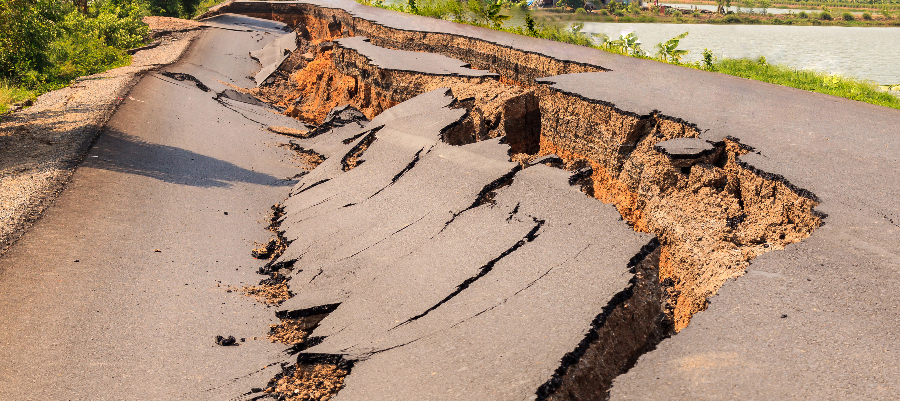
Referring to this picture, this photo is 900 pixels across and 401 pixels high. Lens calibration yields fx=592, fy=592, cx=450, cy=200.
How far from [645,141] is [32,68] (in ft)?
46.8

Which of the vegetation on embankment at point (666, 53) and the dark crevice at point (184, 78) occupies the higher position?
the vegetation on embankment at point (666, 53)

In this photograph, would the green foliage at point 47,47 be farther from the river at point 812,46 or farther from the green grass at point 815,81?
the green grass at point 815,81

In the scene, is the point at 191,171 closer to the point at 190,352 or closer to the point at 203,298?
the point at 203,298

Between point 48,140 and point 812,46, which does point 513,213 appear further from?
point 812,46

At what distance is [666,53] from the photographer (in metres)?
11.5

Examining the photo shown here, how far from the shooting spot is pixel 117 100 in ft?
37.4

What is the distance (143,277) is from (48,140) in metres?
4.72

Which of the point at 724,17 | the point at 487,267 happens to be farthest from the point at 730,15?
the point at 487,267

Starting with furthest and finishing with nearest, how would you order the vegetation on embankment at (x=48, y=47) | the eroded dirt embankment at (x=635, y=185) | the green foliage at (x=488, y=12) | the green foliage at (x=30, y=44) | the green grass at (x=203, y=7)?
the green grass at (x=203, y=7) < the green foliage at (x=488, y=12) < the green foliage at (x=30, y=44) < the vegetation on embankment at (x=48, y=47) < the eroded dirt embankment at (x=635, y=185)

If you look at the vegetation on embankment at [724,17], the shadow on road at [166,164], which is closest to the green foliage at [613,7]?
the vegetation on embankment at [724,17]

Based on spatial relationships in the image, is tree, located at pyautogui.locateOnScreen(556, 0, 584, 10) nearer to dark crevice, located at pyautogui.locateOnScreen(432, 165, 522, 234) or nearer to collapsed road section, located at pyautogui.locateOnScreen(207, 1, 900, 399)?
collapsed road section, located at pyautogui.locateOnScreen(207, 1, 900, 399)

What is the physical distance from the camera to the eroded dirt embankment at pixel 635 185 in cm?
355

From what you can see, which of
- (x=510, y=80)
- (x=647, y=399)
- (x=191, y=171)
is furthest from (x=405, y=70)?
(x=647, y=399)

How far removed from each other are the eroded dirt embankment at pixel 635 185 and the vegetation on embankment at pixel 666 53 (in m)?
2.64
